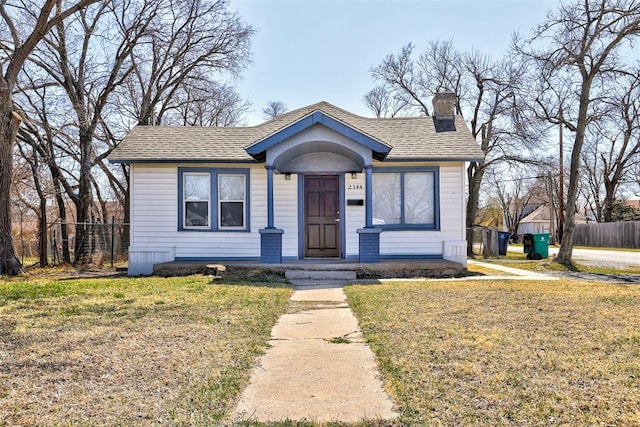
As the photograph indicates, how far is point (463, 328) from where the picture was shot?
240 inches

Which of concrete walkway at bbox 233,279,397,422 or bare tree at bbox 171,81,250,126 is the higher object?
bare tree at bbox 171,81,250,126

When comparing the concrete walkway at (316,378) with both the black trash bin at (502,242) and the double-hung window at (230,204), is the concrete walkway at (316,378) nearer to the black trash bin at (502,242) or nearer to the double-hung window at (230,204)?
the double-hung window at (230,204)

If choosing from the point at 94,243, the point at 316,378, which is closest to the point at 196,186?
the point at 94,243

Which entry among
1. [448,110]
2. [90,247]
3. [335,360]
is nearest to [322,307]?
[335,360]

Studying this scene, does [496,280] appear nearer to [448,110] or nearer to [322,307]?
[322,307]

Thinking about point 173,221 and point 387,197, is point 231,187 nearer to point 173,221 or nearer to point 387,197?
point 173,221

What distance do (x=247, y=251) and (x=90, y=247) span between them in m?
7.14

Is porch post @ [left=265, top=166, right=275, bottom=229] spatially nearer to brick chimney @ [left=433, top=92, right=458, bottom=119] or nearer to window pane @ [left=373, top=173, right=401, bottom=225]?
window pane @ [left=373, top=173, right=401, bottom=225]

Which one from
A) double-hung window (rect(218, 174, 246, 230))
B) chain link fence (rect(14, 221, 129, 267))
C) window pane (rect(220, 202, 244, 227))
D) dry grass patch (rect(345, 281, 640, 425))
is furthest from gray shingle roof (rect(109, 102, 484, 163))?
dry grass patch (rect(345, 281, 640, 425))

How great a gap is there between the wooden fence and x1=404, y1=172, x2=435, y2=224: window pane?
2532 cm

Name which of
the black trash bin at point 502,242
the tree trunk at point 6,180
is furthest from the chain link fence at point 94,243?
the black trash bin at point 502,242

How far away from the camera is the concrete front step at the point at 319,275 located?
11.7 metres

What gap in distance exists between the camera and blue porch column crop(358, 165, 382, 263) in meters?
12.4

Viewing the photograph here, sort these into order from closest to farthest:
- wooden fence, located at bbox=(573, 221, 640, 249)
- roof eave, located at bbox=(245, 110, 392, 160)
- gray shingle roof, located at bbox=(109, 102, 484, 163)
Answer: roof eave, located at bbox=(245, 110, 392, 160), gray shingle roof, located at bbox=(109, 102, 484, 163), wooden fence, located at bbox=(573, 221, 640, 249)
